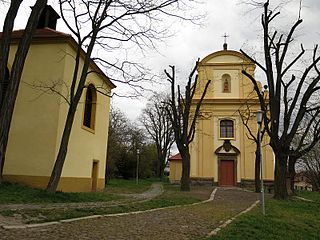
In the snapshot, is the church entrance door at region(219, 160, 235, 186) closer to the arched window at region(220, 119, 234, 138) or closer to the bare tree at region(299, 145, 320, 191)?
the arched window at region(220, 119, 234, 138)

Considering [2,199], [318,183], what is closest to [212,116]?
[318,183]

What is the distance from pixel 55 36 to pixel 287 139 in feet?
39.4

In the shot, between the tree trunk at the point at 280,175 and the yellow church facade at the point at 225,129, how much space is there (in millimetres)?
15054

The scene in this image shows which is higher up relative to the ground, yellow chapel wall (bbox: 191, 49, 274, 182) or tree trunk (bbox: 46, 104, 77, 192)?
yellow chapel wall (bbox: 191, 49, 274, 182)

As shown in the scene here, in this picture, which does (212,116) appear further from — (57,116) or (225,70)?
(57,116)

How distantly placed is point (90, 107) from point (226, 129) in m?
18.7

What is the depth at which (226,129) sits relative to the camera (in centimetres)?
3531

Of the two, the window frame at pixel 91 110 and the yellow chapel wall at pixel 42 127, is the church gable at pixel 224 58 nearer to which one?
the window frame at pixel 91 110

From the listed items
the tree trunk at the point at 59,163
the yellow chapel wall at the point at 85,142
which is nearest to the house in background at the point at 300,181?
the yellow chapel wall at the point at 85,142

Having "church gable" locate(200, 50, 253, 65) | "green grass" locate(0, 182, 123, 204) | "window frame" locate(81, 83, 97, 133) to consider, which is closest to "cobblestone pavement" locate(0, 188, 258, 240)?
"green grass" locate(0, 182, 123, 204)

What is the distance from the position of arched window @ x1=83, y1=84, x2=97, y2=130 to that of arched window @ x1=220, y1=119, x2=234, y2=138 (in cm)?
1815

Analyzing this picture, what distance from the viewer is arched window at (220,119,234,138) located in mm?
35125

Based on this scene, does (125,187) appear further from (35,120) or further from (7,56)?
(7,56)

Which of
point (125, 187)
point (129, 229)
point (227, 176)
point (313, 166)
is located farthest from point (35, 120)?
point (313, 166)
